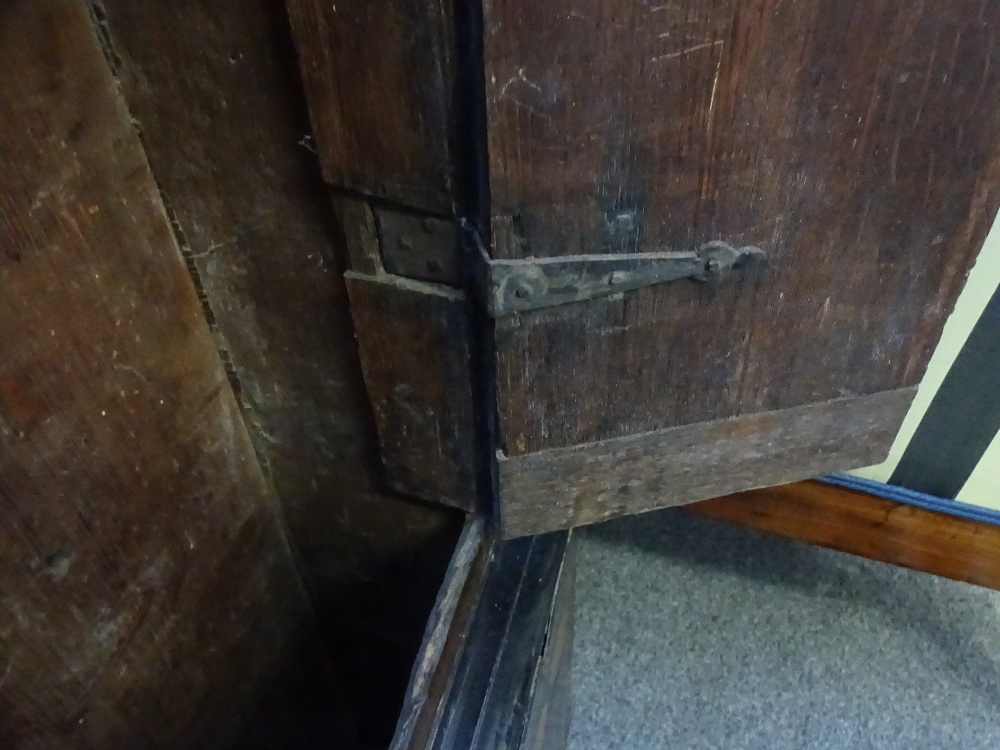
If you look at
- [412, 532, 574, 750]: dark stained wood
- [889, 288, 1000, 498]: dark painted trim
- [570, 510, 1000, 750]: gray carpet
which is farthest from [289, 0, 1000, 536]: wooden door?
[570, 510, 1000, 750]: gray carpet

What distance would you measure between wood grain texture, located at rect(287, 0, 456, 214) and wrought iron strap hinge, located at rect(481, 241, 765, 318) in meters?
0.07

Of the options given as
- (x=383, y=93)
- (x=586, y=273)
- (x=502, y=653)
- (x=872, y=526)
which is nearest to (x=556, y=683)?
(x=502, y=653)

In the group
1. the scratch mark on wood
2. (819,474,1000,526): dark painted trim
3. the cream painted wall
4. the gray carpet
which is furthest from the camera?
the gray carpet

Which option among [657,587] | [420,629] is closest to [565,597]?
[420,629]

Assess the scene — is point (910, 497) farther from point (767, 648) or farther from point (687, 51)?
point (687, 51)

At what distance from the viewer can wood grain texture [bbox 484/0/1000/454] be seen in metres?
0.47

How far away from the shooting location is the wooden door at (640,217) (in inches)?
18.7

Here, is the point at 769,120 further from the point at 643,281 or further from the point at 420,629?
the point at 420,629

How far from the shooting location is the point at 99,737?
750mm

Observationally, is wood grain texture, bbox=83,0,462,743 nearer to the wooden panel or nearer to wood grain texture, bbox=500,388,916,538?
the wooden panel

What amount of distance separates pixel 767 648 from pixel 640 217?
972 millimetres

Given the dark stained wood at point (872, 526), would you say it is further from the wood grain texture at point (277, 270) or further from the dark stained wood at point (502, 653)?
the wood grain texture at point (277, 270)

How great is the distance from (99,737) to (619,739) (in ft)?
2.47

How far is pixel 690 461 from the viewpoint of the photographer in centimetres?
76
